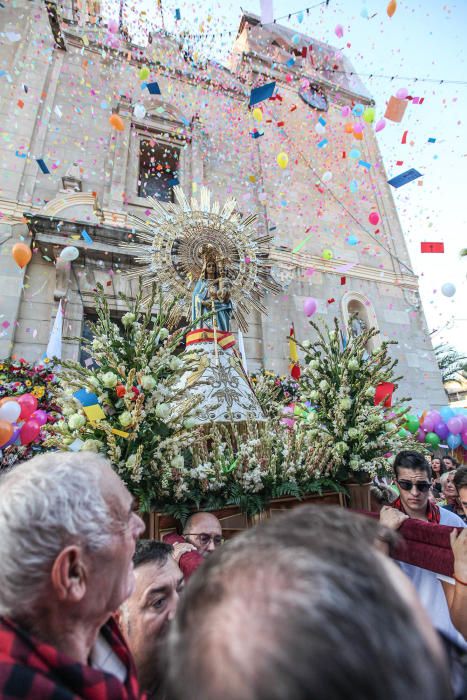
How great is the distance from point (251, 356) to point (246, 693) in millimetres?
8745

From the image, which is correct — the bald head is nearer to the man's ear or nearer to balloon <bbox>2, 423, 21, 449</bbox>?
the man's ear

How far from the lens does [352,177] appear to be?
12336 mm

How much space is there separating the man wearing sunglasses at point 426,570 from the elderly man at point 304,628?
1078 millimetres

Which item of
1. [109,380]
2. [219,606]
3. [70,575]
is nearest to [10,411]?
[109,380]

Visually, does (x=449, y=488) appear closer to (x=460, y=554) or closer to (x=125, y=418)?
(x=460, y=554)

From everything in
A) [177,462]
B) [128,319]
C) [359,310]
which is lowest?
[177,462]

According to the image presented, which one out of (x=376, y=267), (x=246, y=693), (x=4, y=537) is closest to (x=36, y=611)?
(x=4, y=537)

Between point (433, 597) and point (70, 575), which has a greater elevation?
point (70, 575)

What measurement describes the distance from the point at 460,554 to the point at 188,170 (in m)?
11.1

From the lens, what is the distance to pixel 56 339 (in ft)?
22.5

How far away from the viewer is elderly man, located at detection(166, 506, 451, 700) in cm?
36

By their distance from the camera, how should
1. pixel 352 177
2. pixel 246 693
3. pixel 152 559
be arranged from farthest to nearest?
pixel 352 177 < pixel 152 559 < pixel 246 693

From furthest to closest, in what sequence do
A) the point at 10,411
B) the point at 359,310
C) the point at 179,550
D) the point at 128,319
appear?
the point at 359,310 → the point at 10,411 → the point at 128,319 → the point at 179,550

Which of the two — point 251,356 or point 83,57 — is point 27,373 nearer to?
point 251,356
